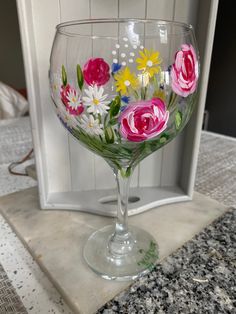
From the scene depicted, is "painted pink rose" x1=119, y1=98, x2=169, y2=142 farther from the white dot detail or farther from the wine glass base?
the wine glass base

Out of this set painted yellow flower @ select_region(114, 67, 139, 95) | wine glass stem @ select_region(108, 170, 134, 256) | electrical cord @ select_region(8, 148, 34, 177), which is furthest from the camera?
electrical cord @ select_region(8, 148, 34, 177)

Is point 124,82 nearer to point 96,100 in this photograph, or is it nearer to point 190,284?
point 96,100

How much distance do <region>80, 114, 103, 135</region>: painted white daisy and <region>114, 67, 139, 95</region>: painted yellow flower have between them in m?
0.04

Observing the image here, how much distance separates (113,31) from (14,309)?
12.5 inches

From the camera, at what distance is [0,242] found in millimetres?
427

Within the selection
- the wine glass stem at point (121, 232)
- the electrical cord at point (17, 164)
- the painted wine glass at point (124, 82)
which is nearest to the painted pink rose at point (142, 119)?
the painted wine glass at point (124, 82)

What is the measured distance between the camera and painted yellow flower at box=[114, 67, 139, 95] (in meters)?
0.27

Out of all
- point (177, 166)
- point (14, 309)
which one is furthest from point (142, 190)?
point (14, 309)

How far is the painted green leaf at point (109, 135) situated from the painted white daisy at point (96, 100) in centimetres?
2

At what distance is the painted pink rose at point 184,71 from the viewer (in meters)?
0.29

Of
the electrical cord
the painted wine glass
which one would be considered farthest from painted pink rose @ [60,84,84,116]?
the electrical cord

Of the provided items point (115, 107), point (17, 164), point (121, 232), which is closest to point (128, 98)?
point (115, 107)

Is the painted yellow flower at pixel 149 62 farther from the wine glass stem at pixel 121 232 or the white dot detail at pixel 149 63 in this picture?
the wine glass stem at pixel 121 232

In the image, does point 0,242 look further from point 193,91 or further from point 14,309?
point 193,91
